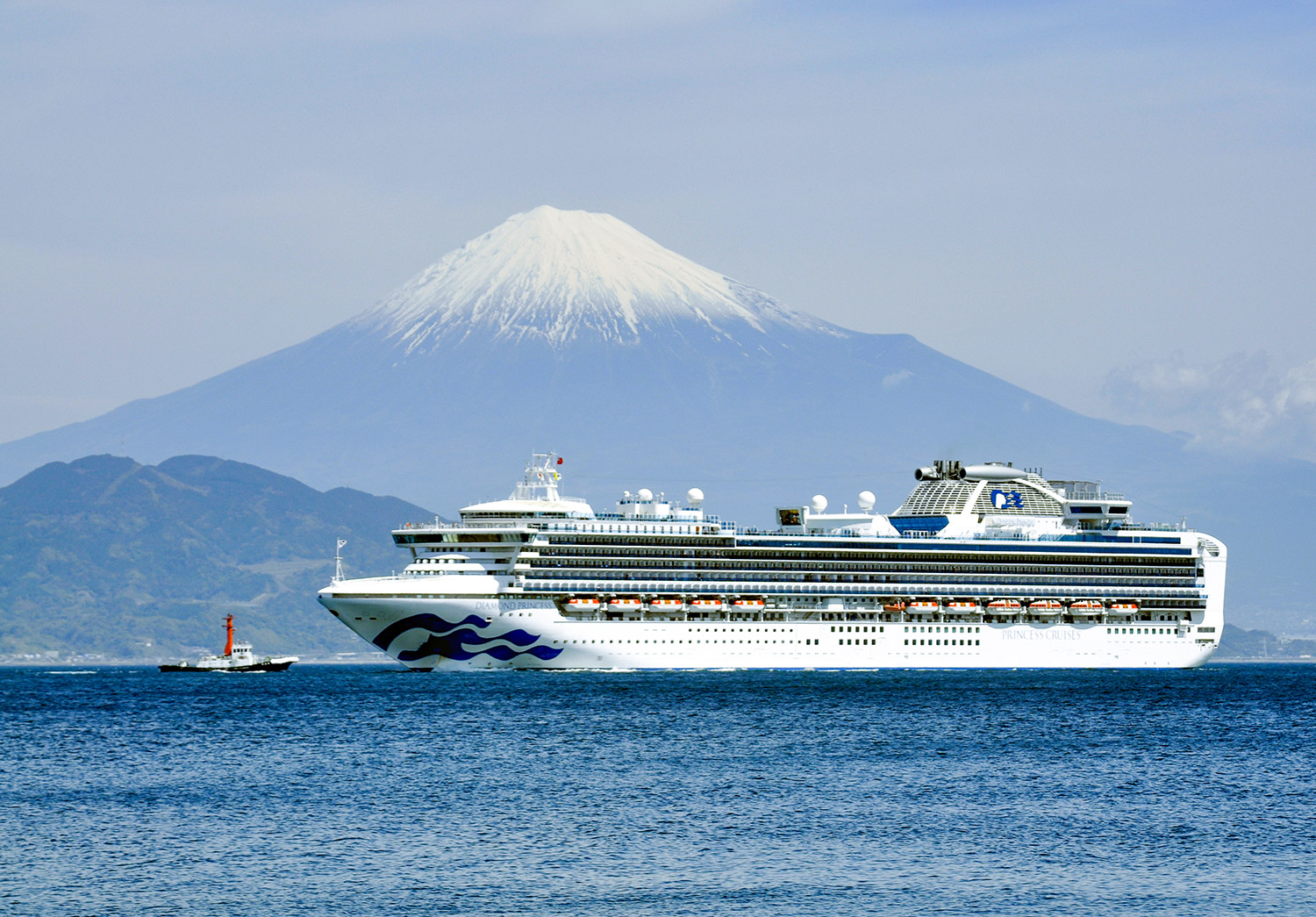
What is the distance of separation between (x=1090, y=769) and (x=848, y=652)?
156 ft

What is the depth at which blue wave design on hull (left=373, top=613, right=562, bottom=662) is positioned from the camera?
94188 millimetres

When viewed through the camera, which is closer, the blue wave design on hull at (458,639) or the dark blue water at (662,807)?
the dark blue water at (662,807)

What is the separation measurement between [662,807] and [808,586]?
5641 centimetres

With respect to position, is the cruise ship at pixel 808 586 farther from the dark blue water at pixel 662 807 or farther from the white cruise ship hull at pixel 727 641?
the dark blue water at pixel 662 807

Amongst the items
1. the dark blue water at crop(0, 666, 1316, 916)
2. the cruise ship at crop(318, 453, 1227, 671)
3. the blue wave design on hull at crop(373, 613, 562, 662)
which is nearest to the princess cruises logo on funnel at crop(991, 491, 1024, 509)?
the cruise ship at crop(318, 453, 1227, 671)

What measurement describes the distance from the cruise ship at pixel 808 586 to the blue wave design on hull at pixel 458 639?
9cm

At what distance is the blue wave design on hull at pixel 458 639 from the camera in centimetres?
9419

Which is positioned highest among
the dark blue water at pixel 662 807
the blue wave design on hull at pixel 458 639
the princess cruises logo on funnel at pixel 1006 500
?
the princess cruises logo on funnel at pixel 1006 500

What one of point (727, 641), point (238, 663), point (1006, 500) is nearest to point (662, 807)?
point (727, 641)

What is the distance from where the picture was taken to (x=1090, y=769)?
55750 mm

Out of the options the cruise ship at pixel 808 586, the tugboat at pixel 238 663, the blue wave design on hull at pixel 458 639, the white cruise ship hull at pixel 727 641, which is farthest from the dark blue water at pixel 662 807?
the tugboat at pixel 238 663

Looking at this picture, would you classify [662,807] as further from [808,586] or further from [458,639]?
[808,586]

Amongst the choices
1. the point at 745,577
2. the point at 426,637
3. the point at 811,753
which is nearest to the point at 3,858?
the point at 811,753

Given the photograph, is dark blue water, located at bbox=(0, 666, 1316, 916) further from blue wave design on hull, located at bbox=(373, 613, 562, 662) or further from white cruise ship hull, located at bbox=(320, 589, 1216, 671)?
white cruise ship hull, located at bbox=(320, 589, 1216, 671)
